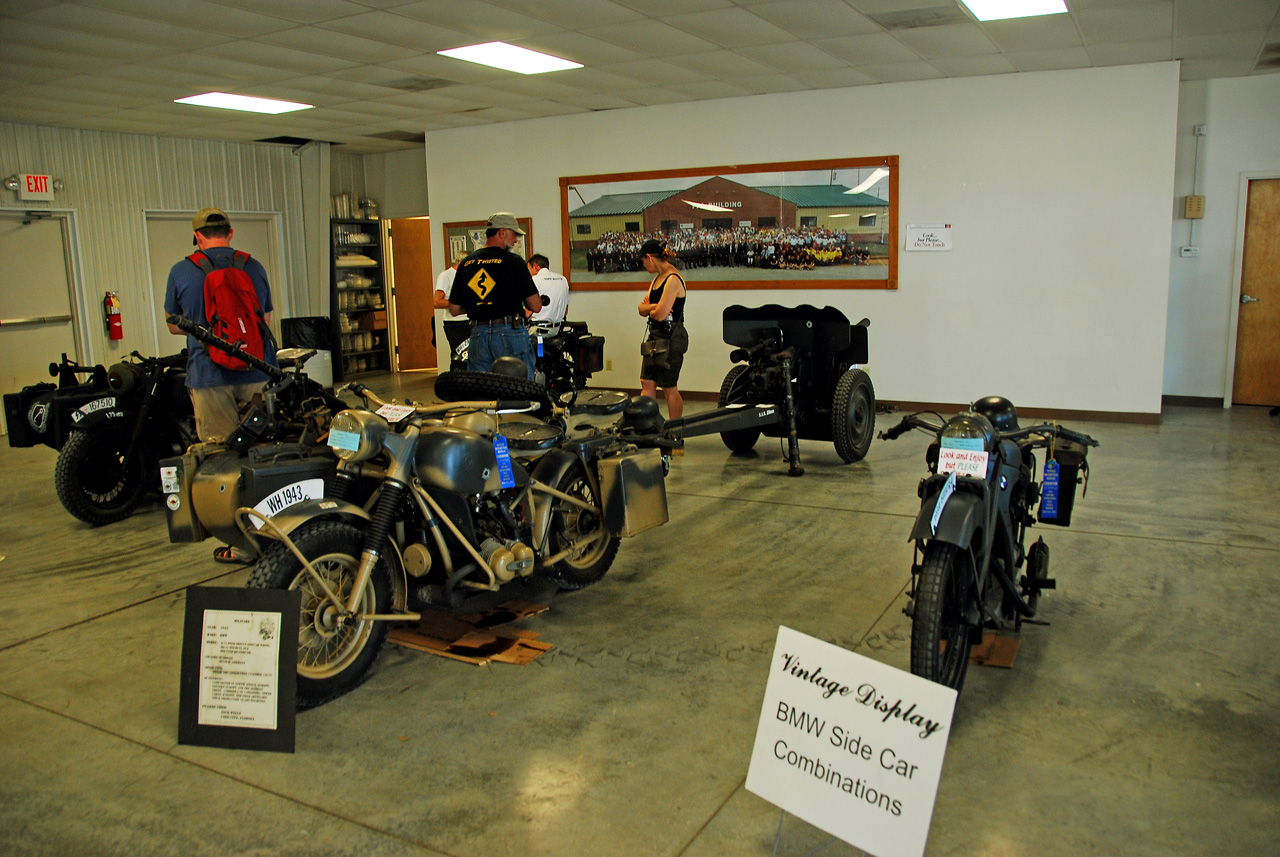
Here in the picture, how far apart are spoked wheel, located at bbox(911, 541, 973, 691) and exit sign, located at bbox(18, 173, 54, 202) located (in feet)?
32.5

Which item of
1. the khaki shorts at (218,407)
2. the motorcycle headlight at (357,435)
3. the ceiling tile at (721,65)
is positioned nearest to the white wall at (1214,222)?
the ceiling tile at (721,65)

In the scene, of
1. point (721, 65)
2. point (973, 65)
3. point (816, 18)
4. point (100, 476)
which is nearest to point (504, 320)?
point (100, 476)

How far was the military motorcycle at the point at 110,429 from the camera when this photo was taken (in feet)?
17.5

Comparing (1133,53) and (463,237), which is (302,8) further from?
(1133,53)

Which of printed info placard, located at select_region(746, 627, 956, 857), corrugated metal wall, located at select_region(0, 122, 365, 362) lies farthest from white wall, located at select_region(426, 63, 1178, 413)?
printed info placard, located at select_region(746, 627, 956, 857)

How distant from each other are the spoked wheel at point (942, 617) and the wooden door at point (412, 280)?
11.1 m

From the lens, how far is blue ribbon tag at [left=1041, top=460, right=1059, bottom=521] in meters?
3.29

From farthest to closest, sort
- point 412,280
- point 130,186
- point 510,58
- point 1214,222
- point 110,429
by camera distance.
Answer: point 412,280 → point 130,186 → point 1214,222 → point 510,58 → point 110,429

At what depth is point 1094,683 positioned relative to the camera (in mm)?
3068

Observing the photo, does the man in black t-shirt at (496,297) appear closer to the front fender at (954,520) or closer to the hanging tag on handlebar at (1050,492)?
the hanging tag on handlebar at (1050,492)

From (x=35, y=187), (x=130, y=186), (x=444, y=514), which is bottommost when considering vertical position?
(x=444, y=514)

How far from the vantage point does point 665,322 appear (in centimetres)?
704

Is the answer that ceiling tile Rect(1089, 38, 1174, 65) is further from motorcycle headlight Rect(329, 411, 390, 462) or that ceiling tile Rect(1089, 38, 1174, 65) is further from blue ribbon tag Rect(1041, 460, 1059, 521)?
motorcycle headlight Rect(329, 411, 390, 462)

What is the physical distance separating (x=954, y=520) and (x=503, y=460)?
157cm
